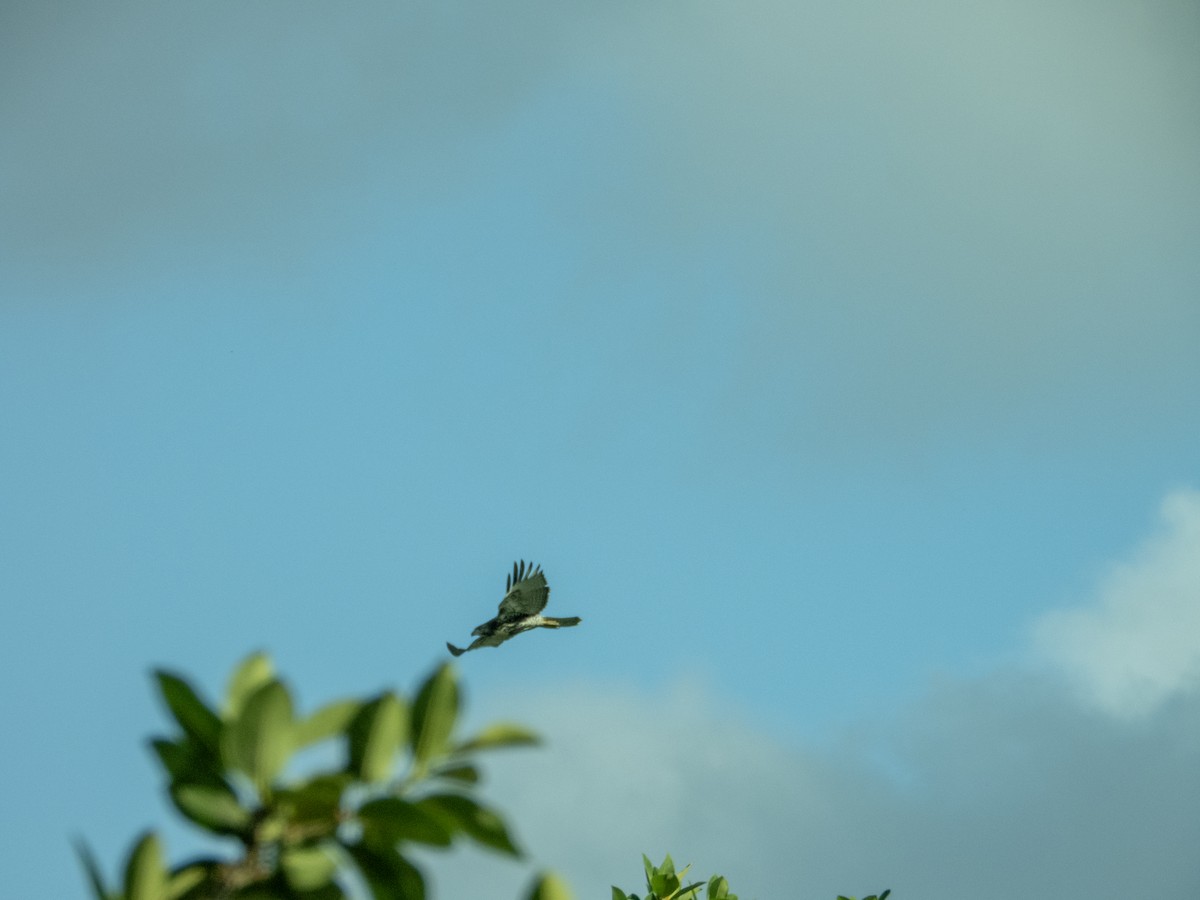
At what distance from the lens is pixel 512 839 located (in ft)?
8.25

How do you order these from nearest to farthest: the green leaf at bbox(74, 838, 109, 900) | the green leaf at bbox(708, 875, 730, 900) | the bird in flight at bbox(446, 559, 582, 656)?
the green leaf at bbox(74, 838, 109, 900)
the green leaf at bbox(708, 875, 730, 900)
the bird in flight at bbox(446, 559, 582, 656)

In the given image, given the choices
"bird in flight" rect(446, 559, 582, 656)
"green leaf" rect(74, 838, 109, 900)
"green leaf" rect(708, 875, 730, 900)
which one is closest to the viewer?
"green leaf" rect(74, 838, 109, 900)

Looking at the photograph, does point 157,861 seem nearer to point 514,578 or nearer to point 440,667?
point 440,667

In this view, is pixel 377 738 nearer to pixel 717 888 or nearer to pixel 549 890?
pixel 549 890

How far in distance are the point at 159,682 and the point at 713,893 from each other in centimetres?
551

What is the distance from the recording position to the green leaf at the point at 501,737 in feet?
8.39

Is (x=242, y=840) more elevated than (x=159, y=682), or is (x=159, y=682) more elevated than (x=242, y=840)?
(x=159, y=682)

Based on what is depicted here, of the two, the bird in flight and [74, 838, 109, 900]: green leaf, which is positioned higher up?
the bird in flight

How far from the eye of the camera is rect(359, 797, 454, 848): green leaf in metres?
2.50

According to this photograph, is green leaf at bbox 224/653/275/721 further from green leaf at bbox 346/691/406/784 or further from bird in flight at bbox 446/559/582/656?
bird in flight at bbox 446/559/582/656

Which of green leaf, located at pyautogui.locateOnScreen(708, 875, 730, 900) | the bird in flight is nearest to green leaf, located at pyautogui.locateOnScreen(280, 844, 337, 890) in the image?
green leaf, located at pyautogui.locateOnScreen(708, 875, 730, 900)

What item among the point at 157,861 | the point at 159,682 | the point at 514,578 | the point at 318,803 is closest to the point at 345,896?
the point at 318,803

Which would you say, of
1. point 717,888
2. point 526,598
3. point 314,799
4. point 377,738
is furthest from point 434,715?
point 526,598

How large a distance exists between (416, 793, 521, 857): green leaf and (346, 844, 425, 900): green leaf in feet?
0.35
